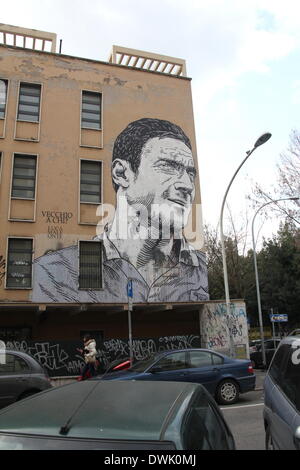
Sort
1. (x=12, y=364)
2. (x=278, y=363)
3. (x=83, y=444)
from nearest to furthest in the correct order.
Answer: (x=83, y=444) < (x=278, y=363) < (x=12, y=364)

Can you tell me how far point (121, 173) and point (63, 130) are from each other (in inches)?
139

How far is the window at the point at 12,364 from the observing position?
8.57 m

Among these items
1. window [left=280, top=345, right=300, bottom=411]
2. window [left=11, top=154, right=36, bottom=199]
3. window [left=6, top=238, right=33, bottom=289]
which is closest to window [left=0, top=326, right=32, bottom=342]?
window [left=6, top=238, right=33, bottom=289]

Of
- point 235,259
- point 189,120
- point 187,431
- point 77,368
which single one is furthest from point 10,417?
point 235,259

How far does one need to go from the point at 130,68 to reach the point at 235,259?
15.8 m

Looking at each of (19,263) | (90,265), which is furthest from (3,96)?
(90,265)

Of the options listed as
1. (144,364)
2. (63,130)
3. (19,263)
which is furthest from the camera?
(63,130)

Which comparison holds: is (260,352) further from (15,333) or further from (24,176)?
(24,176)

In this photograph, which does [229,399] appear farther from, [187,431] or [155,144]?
[155,144]

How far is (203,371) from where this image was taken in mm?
10016

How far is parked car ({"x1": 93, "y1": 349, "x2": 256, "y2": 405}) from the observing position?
9622mm

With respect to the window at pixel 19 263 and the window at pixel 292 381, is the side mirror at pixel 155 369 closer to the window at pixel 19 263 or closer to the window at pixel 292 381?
the window at pixel 292 381

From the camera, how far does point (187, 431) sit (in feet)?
7.72

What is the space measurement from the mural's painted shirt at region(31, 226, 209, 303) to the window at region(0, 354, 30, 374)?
7572mm
